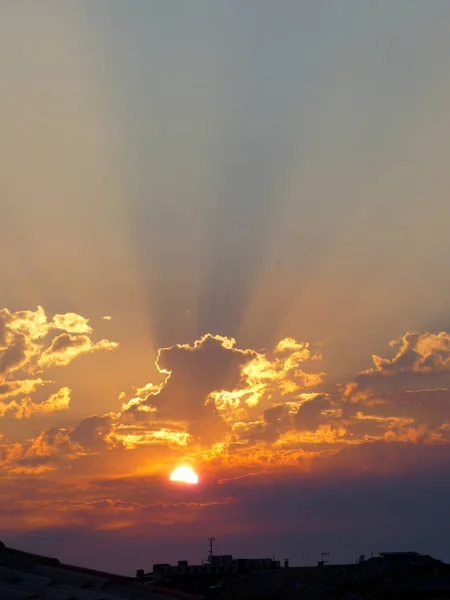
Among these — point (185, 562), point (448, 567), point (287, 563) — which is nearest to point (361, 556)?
point (287, 563)

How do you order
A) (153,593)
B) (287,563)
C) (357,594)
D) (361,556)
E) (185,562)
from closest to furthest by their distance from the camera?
(153,593)
(357,594)
(361,556)
(287,563)
(185,562)

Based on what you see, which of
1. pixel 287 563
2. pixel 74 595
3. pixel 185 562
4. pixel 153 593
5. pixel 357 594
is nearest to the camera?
pixel 74 595

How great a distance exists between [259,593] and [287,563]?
330ft

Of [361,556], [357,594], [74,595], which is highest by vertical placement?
[361,556]

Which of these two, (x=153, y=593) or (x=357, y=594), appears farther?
(x=357, y=594)

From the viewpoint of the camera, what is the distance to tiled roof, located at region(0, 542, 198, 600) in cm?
1380

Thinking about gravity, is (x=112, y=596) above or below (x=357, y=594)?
below

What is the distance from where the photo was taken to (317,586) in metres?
51.3

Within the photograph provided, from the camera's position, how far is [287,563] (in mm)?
144875

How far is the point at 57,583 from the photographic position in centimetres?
1488

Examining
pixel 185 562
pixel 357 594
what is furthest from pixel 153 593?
pixel 185 562

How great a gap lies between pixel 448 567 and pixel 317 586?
383 inches

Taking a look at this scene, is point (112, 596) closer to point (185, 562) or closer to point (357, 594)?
point (357, 594)

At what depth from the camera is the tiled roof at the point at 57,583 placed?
13805 millimetres
